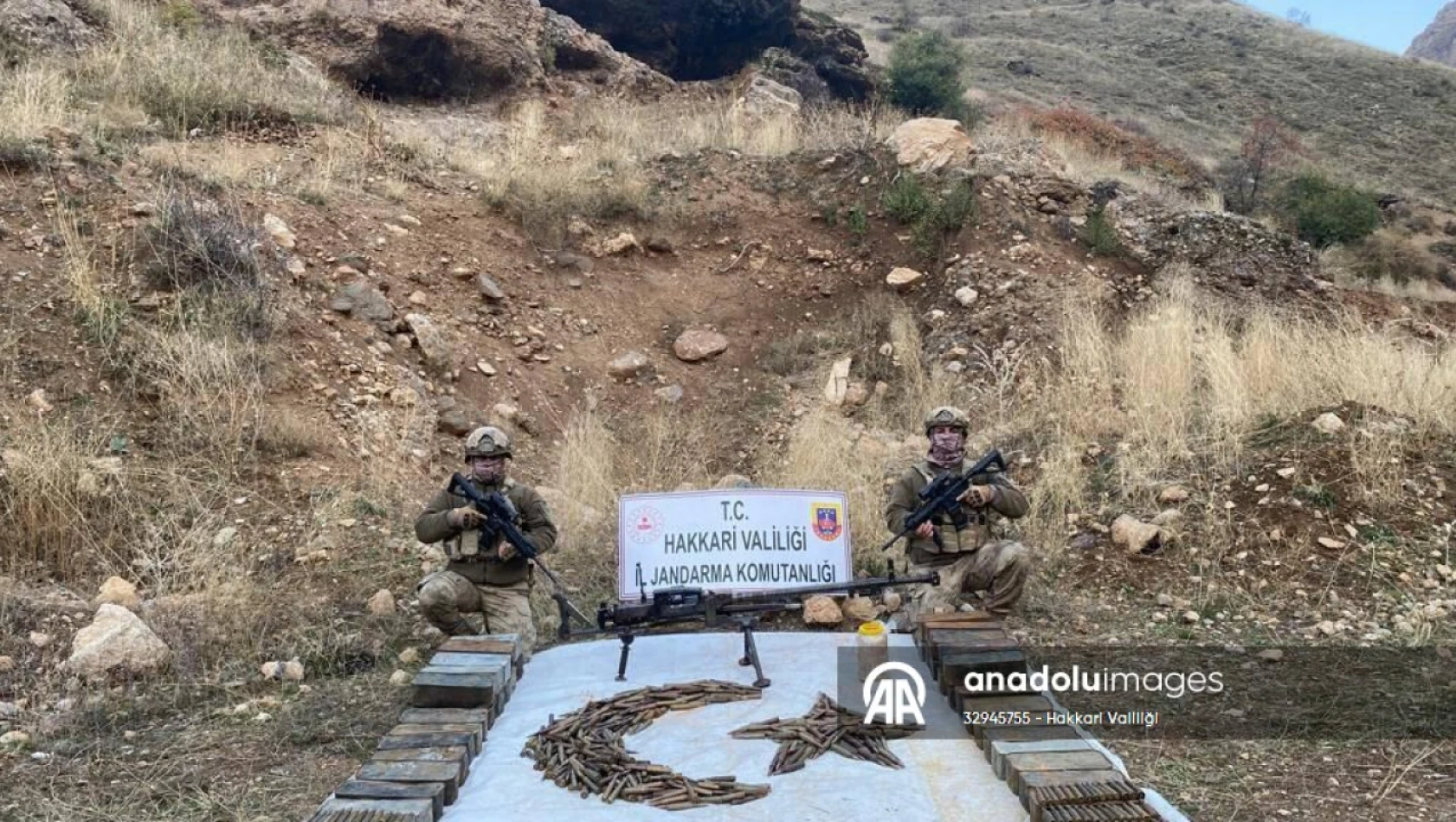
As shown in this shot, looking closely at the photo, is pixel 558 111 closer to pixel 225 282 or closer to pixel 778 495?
pixel 225 282

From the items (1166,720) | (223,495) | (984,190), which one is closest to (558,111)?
(984,190)

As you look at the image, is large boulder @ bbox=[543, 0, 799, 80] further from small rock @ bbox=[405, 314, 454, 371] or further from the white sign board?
the white sign board

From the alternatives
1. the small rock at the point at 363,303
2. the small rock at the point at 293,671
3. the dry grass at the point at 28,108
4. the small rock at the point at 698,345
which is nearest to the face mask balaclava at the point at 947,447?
the small rock at the point at 293,671

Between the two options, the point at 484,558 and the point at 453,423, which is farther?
the point at 453,423

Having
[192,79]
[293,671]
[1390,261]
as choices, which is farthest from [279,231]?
[1390,261]

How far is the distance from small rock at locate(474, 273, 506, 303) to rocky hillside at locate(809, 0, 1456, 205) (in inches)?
619

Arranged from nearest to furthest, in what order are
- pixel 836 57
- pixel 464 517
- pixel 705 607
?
pixel 705 607 → pixel 464 517 → pixel 836 57

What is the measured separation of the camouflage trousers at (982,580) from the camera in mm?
4676

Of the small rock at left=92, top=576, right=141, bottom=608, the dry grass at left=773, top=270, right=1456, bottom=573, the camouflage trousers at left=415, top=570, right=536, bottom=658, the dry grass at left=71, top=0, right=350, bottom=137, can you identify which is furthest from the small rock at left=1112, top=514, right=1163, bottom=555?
the dry grass at left=71, top=0, right=350, bottom=137

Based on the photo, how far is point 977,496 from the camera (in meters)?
4.45

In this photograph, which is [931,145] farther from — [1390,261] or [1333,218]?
[1390,261]

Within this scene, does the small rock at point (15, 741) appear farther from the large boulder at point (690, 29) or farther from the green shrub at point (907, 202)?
the large boulder at point (690, 29)

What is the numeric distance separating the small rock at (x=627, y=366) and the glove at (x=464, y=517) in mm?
4402

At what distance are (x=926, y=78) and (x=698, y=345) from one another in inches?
409
